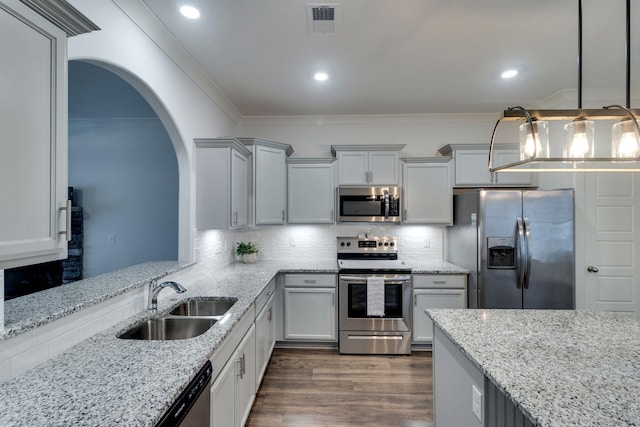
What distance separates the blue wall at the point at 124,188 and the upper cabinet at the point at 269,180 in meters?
1.30

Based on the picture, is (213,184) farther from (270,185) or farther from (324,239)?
(324,239)

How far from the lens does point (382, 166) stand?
364cm

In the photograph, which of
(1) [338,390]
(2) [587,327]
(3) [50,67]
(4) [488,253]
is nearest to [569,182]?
(4) [488,253]

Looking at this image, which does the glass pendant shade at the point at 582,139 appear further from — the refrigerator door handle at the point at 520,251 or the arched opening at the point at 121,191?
the arched opening at the point at 121,191

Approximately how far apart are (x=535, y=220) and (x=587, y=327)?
164 centimetres

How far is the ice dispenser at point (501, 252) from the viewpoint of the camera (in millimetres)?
2965

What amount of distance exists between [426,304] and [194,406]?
271 centimetres

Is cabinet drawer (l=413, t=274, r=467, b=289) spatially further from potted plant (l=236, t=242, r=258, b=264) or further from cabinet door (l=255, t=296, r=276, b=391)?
potted plant (l=236, t=242, r=258, b=264)

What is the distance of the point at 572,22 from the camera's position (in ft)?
6.72

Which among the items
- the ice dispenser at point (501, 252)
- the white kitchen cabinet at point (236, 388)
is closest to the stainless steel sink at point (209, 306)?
the white kitchen cabinet at point (236, 388)

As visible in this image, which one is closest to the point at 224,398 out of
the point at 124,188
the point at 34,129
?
the point at 34,129

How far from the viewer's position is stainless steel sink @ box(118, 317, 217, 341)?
1.80 metres

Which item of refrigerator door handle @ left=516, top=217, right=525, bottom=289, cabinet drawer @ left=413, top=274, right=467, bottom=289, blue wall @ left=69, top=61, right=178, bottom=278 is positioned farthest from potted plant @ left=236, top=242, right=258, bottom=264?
refrigerator door handle @ left=516, top=217, right=525, bottom=289

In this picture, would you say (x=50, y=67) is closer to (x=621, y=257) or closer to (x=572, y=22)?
(x=572, y=22)
